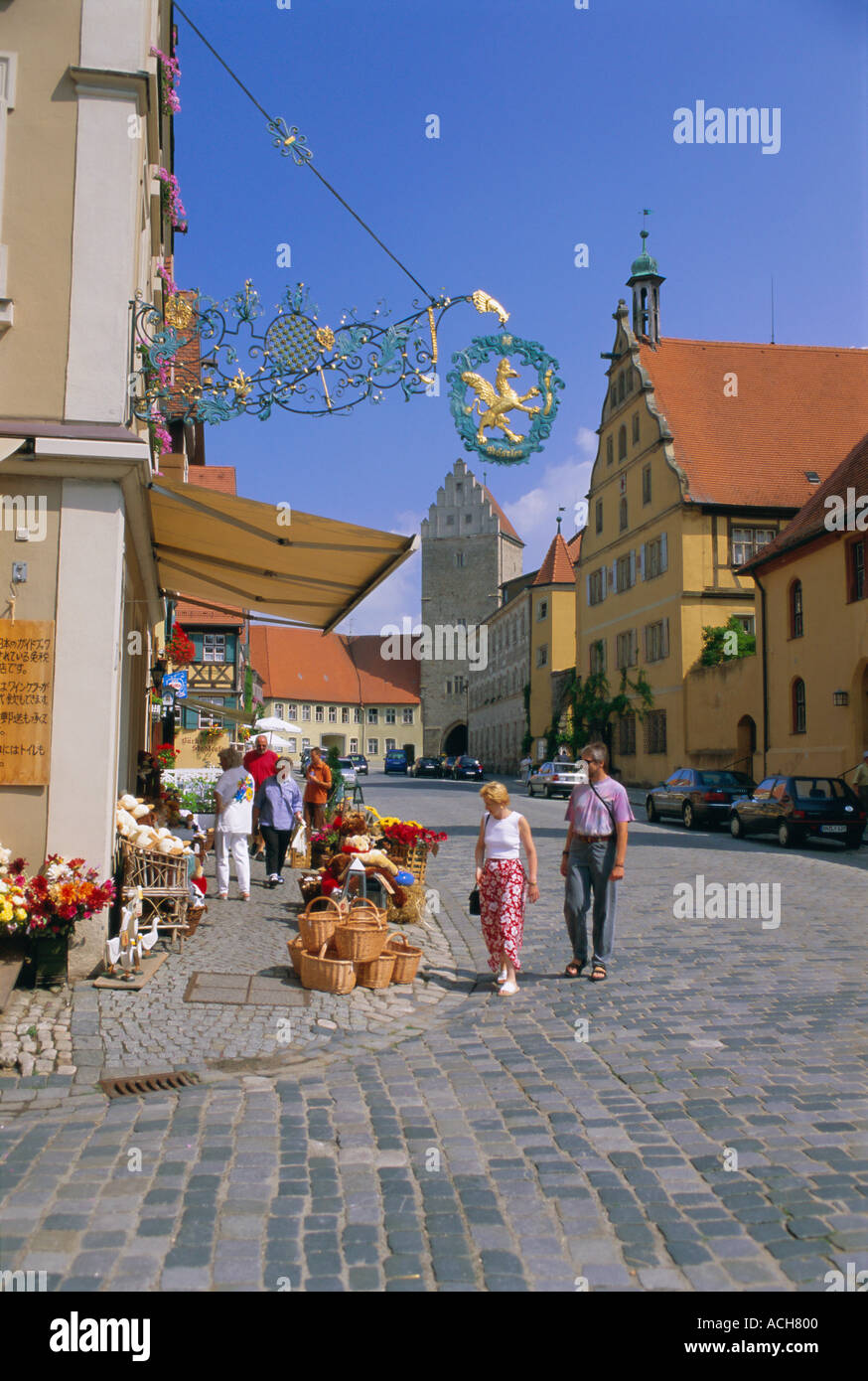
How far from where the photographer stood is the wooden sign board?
24.6 ft

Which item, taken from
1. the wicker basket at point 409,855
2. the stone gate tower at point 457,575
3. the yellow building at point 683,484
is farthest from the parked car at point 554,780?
the stone gate tower at point 457,575

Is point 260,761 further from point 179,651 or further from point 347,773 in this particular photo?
A: point 347,773

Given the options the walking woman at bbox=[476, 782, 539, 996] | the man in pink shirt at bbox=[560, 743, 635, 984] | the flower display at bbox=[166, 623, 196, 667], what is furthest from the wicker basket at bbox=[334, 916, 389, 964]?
the flower display at bbox=[166, 623, 196, 667]

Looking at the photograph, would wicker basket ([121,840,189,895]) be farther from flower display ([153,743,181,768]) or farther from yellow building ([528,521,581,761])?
yellow building ([528,521,581,761])

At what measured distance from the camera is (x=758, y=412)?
1674 inches

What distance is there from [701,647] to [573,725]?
11.4 metres

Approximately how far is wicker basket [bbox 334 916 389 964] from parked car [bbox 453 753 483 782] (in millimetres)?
53035

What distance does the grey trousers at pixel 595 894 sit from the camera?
830cm

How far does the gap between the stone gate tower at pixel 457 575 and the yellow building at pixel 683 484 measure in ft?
146

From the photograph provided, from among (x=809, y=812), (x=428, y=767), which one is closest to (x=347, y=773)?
(x=809, y=812)

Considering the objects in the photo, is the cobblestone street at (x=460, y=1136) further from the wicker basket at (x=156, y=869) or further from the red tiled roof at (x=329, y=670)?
the red tiled roof at (x=329, y=670)

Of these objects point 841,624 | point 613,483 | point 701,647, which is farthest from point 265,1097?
point 613,483

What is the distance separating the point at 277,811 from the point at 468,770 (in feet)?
161

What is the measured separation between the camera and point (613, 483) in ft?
150
